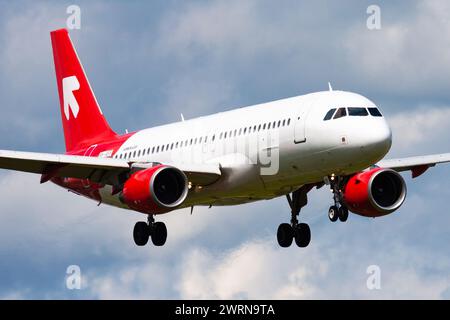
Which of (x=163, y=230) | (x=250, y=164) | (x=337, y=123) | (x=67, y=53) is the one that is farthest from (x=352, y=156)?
(x=67, y=53)

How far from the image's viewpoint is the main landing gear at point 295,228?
63.2 meters

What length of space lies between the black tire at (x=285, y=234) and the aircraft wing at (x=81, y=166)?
5539 mm

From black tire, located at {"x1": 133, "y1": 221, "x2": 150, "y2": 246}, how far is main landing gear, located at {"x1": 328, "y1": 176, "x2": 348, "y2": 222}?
33.6ft

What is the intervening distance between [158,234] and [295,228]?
20.1 ft

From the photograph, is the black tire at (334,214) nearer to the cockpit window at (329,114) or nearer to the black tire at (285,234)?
the cockpit window at (329,114)

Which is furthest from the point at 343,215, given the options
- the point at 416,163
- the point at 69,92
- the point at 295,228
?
the point at 69,92

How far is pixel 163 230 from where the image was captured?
211ft

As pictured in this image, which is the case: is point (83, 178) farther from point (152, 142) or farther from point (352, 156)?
point (352, 156)

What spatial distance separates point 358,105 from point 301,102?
2.54 metres

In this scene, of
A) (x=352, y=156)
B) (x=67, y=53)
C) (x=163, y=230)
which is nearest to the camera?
(x=352, y=156)

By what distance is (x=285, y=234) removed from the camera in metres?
63.7

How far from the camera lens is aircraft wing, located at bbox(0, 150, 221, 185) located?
193 feet

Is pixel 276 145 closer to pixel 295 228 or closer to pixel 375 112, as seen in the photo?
pixel 375 112

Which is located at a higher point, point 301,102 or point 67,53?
point 67,53
